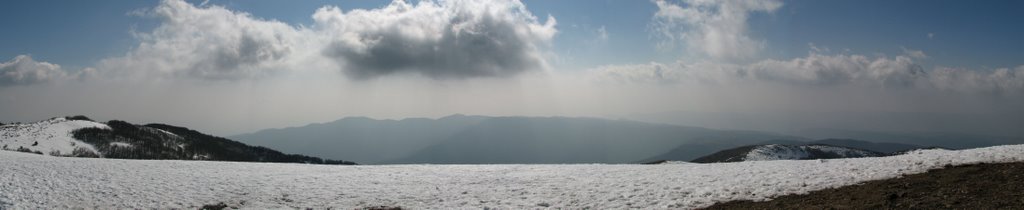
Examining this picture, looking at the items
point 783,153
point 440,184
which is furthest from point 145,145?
point 783,153

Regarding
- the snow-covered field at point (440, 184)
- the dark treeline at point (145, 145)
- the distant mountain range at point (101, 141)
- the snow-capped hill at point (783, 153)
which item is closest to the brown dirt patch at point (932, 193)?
the snow-covered field at point (440, 184)

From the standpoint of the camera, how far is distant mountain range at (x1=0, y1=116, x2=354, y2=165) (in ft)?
379

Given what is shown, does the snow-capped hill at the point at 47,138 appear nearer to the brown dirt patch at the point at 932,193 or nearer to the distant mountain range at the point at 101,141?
the distant mountain range at the point at 101,141

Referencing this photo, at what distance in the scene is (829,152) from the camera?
15275cm

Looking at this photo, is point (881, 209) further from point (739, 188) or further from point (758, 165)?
point (758, 165)

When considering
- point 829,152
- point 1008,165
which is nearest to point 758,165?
point 1008,165

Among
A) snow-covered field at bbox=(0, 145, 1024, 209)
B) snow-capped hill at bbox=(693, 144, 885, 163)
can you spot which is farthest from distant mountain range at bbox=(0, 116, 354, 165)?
snow-capped hill at bbox=(693, 144, 885, 163)

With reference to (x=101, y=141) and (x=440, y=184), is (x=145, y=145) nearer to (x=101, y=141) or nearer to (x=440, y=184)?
(x=101, y=141)

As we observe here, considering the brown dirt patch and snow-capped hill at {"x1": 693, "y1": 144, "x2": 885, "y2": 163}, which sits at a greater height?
snow-capped hill at {"x1": 693, "y1": 144, "x2": 885, "y2": 163}

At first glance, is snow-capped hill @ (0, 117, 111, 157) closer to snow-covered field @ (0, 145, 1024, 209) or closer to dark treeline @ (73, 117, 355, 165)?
dark treeline @ (73, 117, 355, 165)

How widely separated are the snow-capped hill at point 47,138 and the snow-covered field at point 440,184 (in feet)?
362

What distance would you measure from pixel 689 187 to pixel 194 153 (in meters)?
197

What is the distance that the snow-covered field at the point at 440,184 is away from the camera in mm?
21734

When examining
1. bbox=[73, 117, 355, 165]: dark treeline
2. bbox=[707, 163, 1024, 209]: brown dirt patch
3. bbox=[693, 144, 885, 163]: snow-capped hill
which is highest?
bbox=[73, 117, 355, 165]: dark treeline
